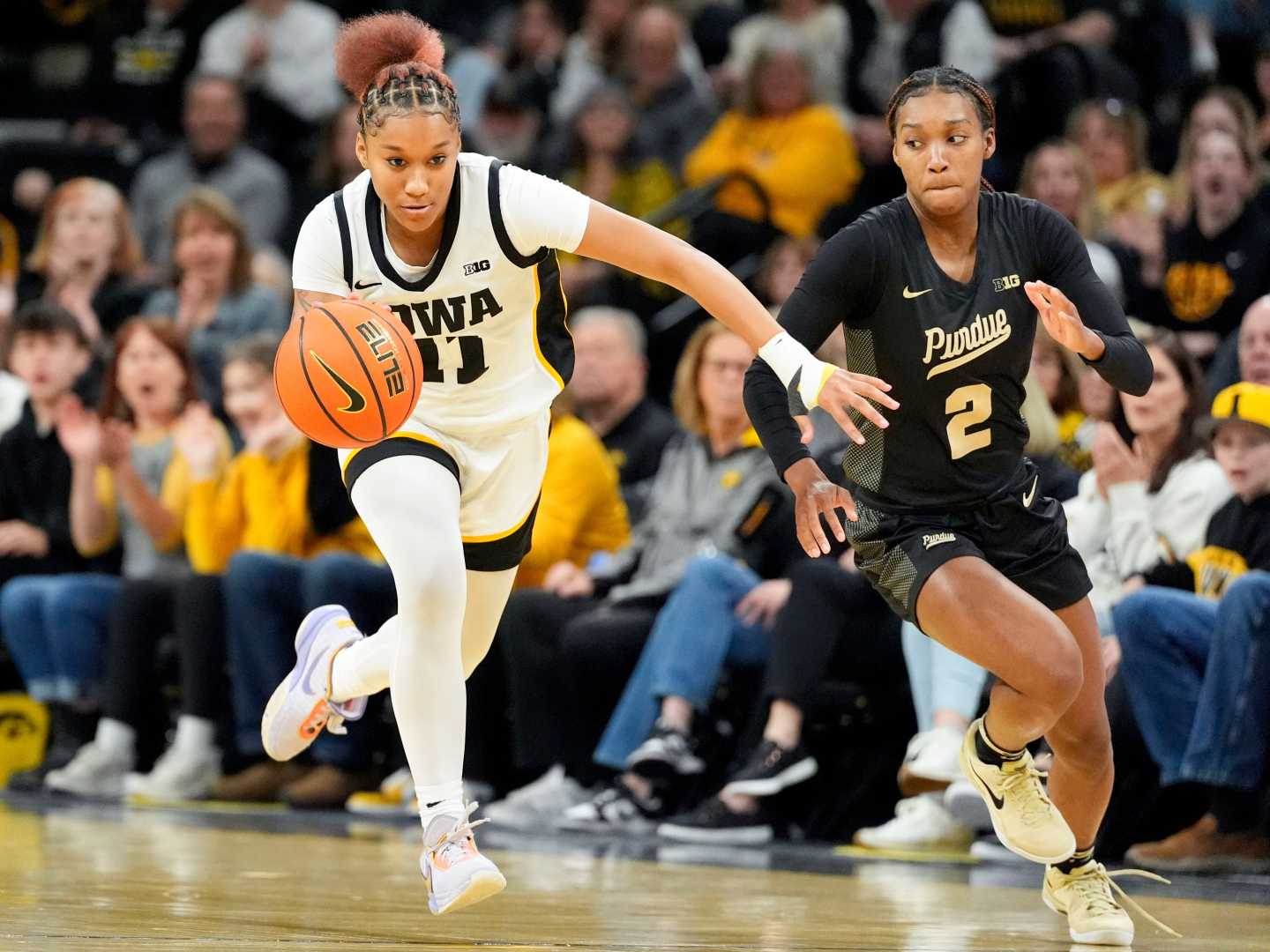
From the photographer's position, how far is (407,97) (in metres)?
4.48

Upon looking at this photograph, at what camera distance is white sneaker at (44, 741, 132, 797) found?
848 cm

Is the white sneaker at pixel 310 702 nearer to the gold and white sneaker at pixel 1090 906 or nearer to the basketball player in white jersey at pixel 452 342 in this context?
the basketball player in white jersey at pixel 452 342

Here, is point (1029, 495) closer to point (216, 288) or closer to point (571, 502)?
point (571, 502)

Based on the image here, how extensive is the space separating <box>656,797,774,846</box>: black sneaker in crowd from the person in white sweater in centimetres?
133

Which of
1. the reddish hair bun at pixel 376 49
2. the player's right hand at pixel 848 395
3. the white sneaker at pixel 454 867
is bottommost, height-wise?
the white sneaker at pixel 454 867

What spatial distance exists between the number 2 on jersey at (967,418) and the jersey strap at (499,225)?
1022 millimetres

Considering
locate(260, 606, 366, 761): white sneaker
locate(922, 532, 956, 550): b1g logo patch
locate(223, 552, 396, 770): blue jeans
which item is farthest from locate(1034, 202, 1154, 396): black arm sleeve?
locate(223, 552, 396, 770): blue jeans

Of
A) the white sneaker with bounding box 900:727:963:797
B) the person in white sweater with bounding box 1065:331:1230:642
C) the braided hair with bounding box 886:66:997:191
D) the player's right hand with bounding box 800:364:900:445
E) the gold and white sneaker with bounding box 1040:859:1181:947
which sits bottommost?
the white sneaker with bounding box 900:727:963:797

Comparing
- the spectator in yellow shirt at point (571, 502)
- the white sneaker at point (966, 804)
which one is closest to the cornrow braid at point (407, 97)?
the white sneaker at point (966, 804)

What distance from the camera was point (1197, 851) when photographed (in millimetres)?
6004

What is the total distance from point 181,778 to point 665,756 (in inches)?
93.5

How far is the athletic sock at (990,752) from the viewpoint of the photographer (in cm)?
461

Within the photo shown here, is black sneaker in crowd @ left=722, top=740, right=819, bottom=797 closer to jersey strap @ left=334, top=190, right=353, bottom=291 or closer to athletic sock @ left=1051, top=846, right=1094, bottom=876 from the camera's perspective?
athletic sock @ left=1051, top=846, right=1094, bottom=876

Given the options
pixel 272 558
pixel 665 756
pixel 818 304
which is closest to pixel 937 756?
pixel 665 756
